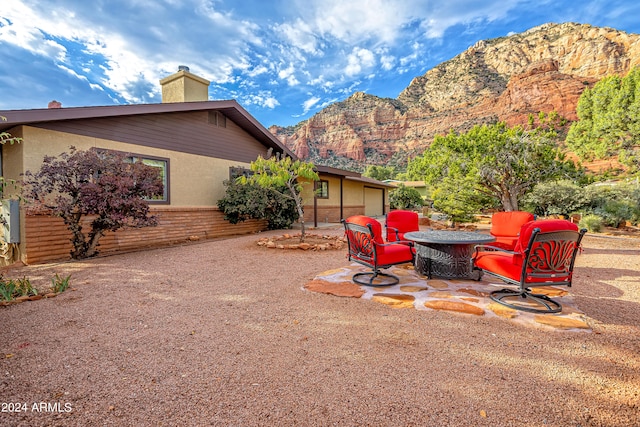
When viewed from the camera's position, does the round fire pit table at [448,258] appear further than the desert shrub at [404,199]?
No

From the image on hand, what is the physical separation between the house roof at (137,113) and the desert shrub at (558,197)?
10.6 metres

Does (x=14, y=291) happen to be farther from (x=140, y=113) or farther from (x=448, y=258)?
(x=448, y=258)

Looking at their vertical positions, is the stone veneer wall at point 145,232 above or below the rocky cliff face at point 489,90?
below

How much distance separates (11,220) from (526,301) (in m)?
9.46

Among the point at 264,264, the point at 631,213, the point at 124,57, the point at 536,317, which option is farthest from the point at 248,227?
the point at 631,213

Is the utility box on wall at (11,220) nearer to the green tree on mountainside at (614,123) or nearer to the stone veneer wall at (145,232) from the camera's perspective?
the stone veneer wall at (145,232)

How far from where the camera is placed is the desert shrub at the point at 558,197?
1142cm

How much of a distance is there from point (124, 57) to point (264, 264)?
11884 mm

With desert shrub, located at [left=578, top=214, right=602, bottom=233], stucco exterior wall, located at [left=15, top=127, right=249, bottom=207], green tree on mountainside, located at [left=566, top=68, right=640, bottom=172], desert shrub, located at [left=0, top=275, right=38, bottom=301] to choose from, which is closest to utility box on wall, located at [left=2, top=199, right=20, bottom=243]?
stucco exterior wall, located at [left=15, top=127, right=249, bottom=207]

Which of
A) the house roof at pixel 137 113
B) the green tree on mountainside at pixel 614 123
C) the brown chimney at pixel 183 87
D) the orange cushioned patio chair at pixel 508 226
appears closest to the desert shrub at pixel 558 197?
the green tree on mountainside at pixel 614 123

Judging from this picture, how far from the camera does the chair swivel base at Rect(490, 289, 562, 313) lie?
3287 mm

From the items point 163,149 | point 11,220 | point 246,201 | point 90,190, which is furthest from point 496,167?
point 11,220

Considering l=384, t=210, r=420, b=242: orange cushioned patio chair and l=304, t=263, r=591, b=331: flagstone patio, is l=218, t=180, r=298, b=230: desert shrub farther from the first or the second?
l=304, t=263, r=591, b=331: flagstone patio

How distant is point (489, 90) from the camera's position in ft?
161
